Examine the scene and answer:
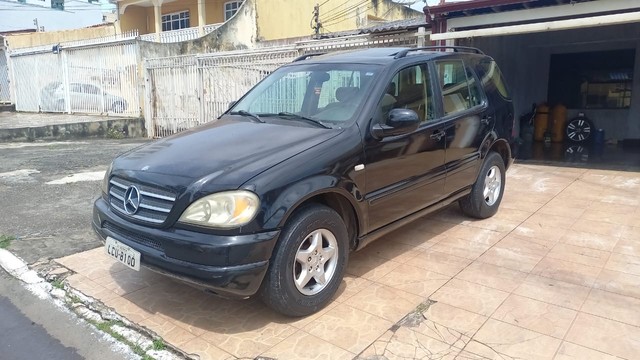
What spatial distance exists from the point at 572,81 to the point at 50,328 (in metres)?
12.7

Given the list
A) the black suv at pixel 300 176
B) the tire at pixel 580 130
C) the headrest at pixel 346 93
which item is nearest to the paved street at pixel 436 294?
the black suv at pixel 300 176

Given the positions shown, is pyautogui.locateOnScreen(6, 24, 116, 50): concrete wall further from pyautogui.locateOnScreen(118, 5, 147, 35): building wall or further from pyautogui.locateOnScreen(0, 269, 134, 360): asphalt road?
pyautogui.locateOnScreen(0, 269, 134, 360): asphalt road

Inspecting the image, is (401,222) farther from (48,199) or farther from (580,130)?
(580,130)

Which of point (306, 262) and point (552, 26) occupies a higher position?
point (552, 26)

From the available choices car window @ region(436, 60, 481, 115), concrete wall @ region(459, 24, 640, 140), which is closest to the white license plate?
car window @ region(436, 60, 481, 115)

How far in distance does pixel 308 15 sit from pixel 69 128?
11090 millimetres

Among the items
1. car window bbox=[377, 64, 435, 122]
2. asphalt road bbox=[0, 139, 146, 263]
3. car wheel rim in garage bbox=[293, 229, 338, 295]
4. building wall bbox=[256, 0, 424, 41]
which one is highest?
building wall bbox=[256, 0, 424, 41]

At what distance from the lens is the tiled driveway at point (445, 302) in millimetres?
3020

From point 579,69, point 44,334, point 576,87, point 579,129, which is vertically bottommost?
point 44,334

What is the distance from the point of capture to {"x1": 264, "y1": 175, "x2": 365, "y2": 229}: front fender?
2.97 m

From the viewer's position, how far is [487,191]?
17.9 ft

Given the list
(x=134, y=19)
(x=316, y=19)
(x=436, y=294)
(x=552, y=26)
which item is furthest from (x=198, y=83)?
(x=134, y=19)

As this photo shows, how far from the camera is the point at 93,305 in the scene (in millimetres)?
3609

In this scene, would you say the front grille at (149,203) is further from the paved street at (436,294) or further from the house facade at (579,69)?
the house facade at (579,69)
